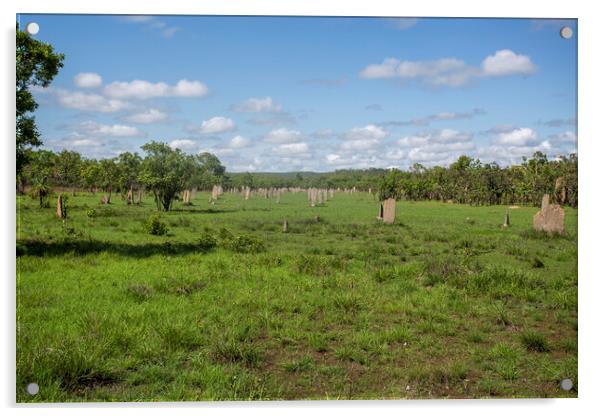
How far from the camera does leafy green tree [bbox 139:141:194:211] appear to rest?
4.92 meters

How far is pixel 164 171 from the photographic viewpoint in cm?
501

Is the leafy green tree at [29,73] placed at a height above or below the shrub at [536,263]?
above

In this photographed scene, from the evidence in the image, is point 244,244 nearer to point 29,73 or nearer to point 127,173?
point 127,173

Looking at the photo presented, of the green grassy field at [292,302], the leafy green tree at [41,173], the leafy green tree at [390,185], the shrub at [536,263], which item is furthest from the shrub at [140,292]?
the shrub at [536,263]

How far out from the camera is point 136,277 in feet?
16.3

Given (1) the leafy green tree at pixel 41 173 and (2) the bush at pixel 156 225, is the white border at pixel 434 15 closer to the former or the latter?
(1) the leafy green tree at pixel 41 173

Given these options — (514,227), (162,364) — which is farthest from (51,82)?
(514,227)

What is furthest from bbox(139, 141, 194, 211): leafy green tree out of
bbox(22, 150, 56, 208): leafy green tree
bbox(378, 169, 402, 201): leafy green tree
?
bbox(378, 169, 402, 201): leafy green tree

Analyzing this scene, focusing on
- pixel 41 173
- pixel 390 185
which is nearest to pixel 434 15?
pixel 390 185

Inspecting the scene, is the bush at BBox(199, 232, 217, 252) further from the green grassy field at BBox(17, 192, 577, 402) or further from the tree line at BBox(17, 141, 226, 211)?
A: the tree line at BBox(17, 141, 226, 211)

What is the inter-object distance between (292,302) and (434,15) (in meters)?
2.91

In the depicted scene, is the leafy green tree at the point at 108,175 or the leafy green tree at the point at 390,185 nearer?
the leafy green tree at the point at 108,175

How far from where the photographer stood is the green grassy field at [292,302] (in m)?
3.98

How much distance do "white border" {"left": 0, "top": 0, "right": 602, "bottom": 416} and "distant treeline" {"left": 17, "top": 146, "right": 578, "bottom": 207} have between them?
1.04 feet
